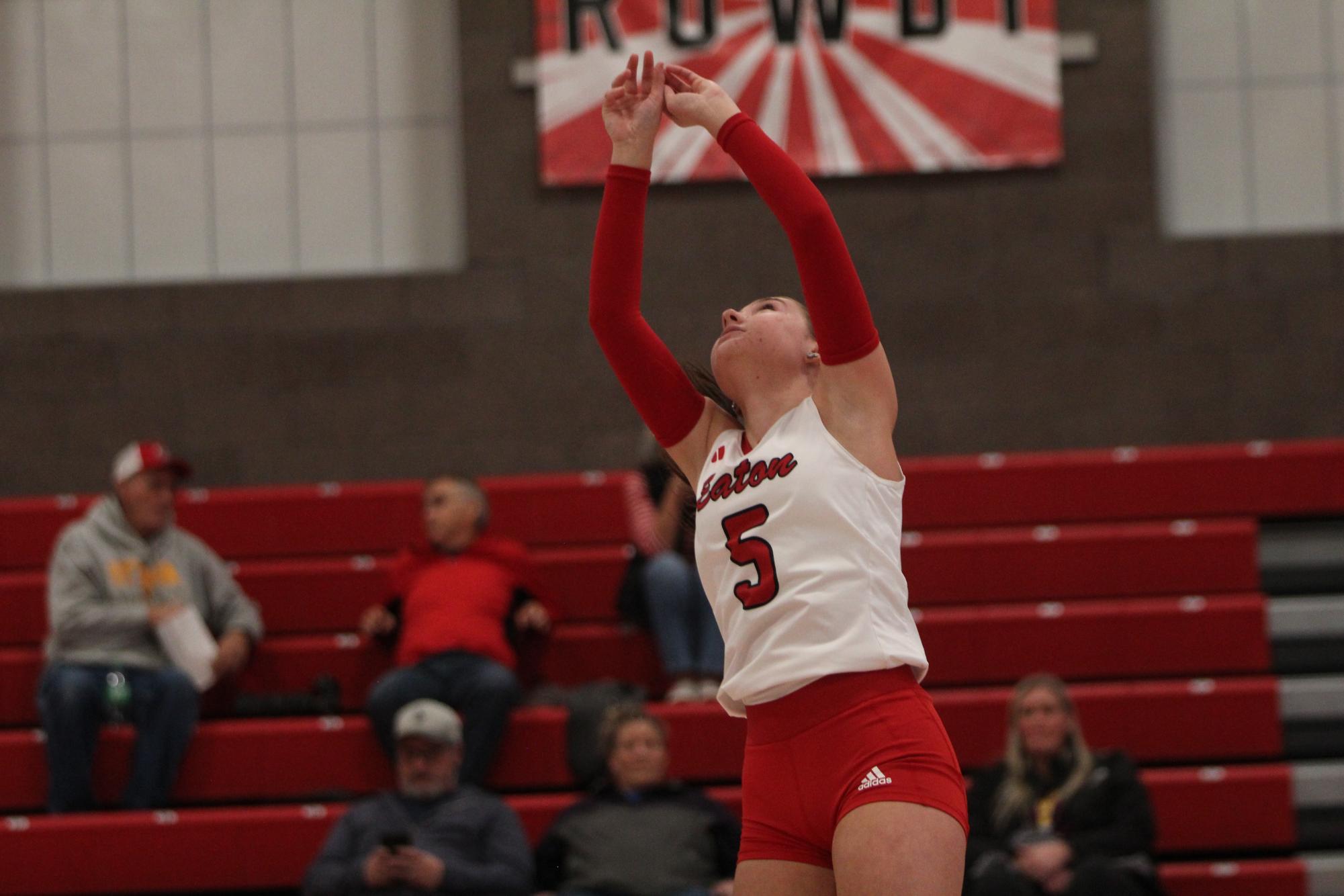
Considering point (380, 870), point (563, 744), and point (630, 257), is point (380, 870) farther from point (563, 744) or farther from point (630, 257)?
point (630, 257)

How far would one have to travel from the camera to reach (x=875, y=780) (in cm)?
247

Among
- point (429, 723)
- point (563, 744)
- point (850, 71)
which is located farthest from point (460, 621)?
point (850, 71)

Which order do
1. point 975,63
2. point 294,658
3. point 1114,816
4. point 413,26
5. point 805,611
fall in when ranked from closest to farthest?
point 805,611
point 1114,816
point 294,658
point 975,63
point 413,26

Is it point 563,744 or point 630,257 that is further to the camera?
point 563,744

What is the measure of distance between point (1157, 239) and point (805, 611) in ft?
20.0

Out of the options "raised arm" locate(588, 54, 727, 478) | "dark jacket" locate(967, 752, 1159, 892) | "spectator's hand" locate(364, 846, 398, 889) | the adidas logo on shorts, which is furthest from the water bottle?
the adidas logo on shorts

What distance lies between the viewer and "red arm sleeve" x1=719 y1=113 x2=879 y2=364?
2.58 meters

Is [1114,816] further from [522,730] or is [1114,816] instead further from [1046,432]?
[1046,432]

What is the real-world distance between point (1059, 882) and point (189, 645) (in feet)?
10.5

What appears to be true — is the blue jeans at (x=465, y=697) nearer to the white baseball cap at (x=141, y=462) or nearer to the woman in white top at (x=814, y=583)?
the white baseball cap at (x=141, y=462)

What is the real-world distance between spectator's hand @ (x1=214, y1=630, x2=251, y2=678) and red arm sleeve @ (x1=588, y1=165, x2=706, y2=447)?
3601 mm

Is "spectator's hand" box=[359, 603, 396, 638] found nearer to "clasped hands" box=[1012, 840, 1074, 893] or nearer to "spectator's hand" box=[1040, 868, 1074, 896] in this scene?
"clasped hands" box=[1012, 840, 1074, 893]

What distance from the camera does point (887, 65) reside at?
26.5 ft

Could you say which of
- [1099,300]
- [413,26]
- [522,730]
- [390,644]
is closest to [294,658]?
[390,644]
